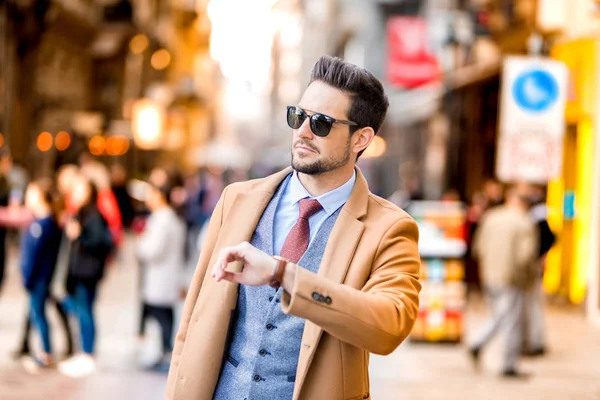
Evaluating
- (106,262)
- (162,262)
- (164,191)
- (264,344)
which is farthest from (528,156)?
(264,344)

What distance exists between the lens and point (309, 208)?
9.93 feet

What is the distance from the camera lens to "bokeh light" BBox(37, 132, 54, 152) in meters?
22.4

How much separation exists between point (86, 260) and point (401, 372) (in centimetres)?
344

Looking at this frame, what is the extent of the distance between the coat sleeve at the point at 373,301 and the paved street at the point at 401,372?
568cm

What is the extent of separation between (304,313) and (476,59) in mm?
26398

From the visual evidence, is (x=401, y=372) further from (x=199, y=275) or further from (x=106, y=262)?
(x=199, y=275)

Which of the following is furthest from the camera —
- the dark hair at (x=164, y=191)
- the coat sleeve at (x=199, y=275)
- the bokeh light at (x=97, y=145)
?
the bokeh light at (x=97, y=145)

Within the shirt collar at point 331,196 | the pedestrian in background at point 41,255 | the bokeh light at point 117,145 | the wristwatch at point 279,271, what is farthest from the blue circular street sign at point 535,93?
the bokeh light at point 117,145

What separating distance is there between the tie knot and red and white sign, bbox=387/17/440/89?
74.8ft

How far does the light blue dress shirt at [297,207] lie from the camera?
3.03m

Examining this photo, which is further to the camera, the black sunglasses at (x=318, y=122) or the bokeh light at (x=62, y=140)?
the bokeh light at (x=62, y=140)

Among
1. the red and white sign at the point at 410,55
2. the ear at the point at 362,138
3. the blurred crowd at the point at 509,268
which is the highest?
the red and white sign at the point at 410,55

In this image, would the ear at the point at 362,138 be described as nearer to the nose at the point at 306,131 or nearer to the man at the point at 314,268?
the man at the point at 314,268

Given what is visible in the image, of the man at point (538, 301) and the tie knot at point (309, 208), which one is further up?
the tie knot at point (309, 208)
